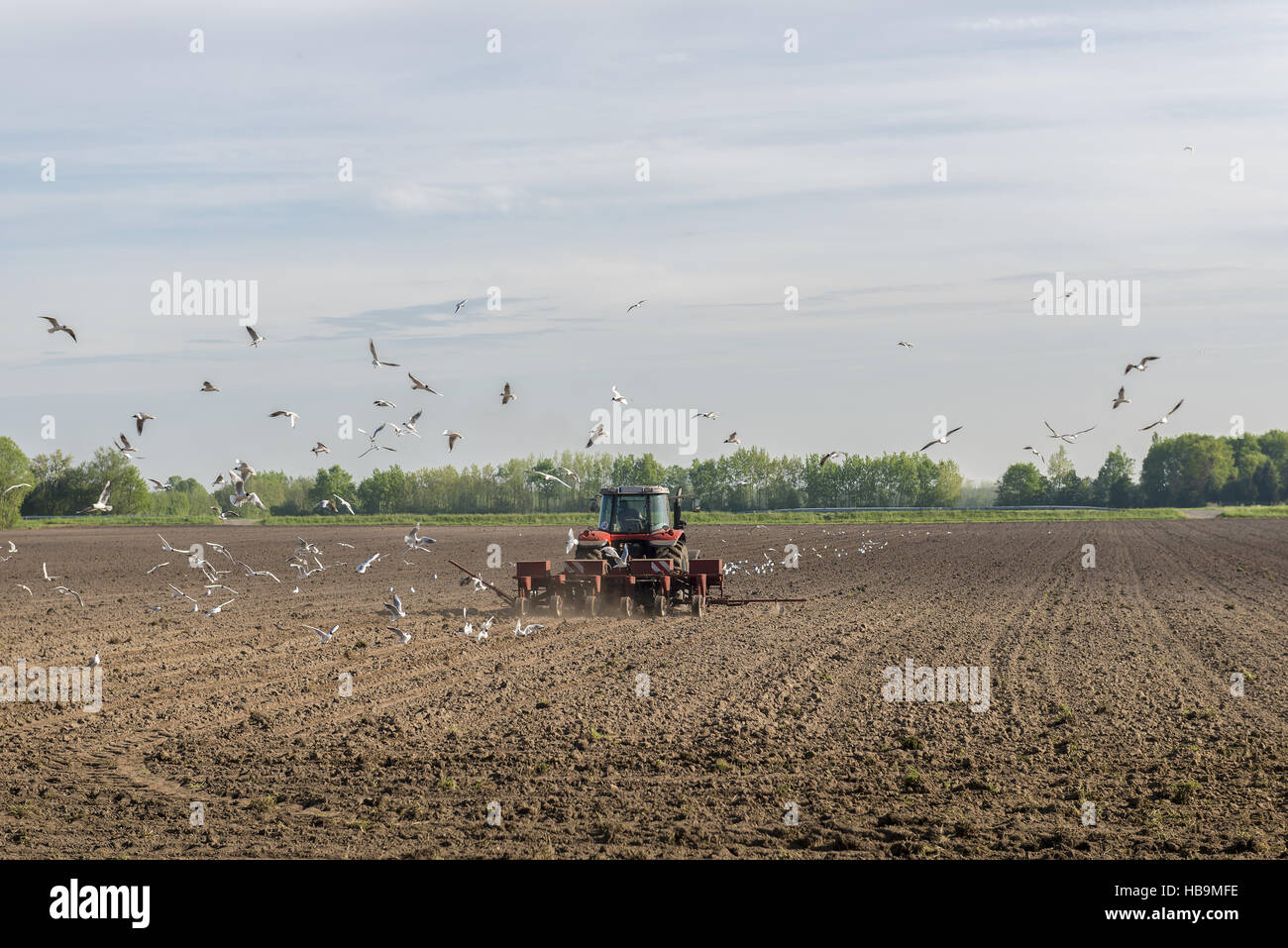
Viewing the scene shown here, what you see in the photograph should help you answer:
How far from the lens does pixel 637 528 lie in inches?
976

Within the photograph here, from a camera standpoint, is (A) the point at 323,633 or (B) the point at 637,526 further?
(B) the point at 637,526

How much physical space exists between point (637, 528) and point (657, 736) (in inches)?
510

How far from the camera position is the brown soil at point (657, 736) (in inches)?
337

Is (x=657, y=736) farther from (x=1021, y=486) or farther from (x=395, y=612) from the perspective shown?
(x=1021, y=486)

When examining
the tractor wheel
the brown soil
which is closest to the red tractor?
the tractor wheel

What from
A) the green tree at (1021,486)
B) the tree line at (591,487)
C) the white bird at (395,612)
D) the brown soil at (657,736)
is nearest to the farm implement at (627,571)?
the brown soil at (657,736)

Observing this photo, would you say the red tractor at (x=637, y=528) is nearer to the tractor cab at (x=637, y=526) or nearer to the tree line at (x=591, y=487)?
the tractor cab at (x=637, y=526)

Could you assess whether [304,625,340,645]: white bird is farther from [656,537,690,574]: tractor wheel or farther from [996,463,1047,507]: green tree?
[996,463,1047,507]: green tree

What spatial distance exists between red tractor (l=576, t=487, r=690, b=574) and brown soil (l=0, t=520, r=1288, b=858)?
1.98 metres

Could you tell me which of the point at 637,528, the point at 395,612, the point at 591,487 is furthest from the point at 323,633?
the point at 591,487

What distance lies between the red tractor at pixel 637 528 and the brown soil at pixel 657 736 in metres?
1.98
